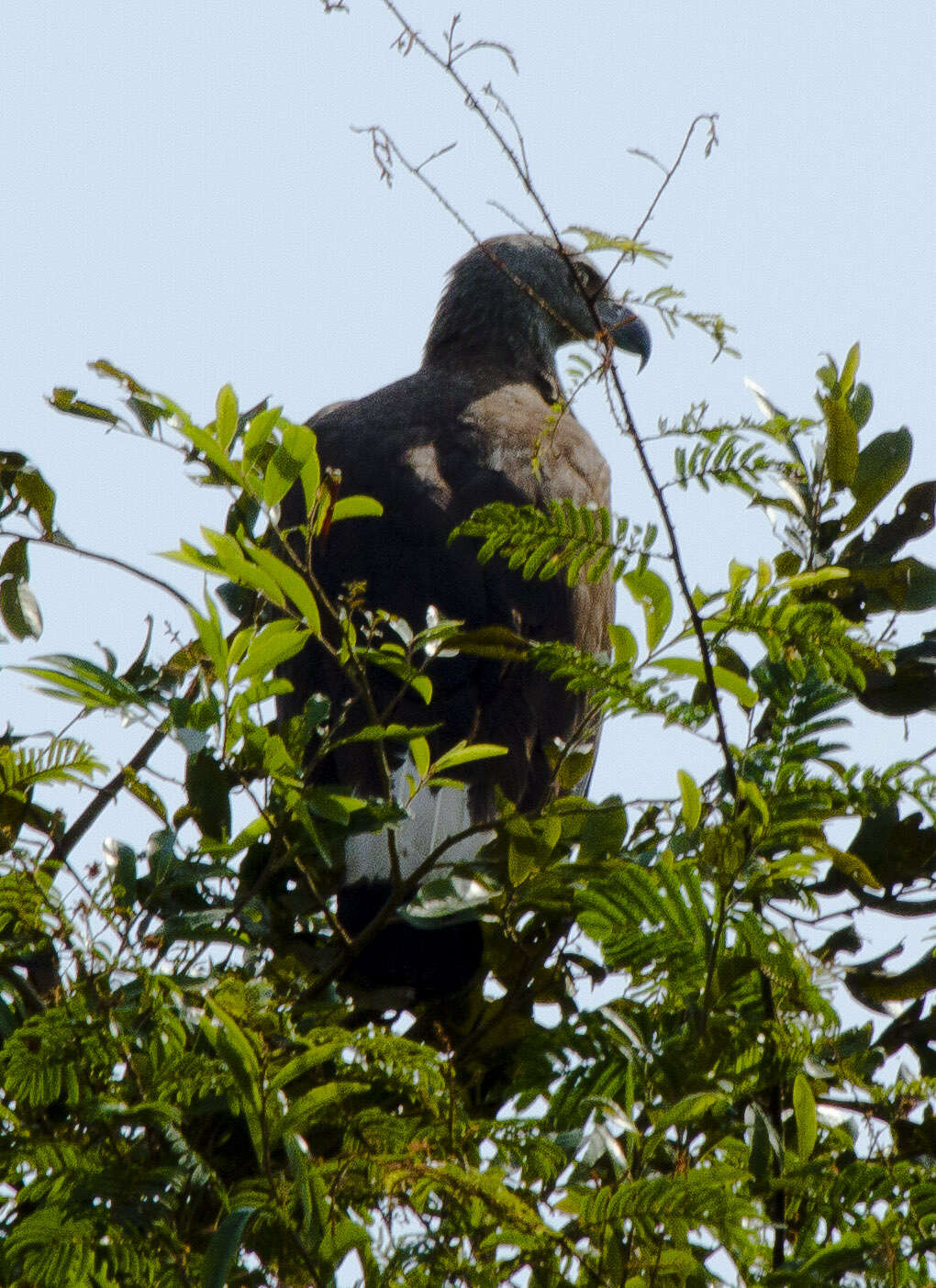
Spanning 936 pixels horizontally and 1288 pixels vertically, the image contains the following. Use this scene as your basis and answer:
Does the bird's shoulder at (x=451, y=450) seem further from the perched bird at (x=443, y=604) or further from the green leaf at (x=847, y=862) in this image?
the green leaf at (x=847, y=862)

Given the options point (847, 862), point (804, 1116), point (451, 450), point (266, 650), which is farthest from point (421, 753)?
point (451, 450)

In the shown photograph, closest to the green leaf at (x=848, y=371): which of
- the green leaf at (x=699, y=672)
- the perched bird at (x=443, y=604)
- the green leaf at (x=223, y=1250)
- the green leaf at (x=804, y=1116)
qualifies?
the perched bird at (x=443, y=604)

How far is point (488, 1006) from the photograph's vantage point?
2.39 meters

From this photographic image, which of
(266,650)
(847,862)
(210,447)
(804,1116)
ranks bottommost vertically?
(804,1116)

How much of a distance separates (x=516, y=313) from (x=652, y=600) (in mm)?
4053

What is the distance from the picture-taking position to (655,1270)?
4.68 ft

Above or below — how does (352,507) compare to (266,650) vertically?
above

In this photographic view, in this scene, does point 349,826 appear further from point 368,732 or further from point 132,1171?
point 132,1171

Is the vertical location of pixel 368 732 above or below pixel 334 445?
below

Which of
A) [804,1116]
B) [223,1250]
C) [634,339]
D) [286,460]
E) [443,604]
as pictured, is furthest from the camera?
[634,339]

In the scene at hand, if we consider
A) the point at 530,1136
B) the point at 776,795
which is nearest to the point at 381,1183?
the point at 530,1136

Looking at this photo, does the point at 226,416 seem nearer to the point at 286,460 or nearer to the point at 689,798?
the point at 286,460

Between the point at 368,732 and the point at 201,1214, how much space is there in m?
0.62

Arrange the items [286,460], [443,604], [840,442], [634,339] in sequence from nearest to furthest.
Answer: [286,460] → [840,442] → [443,604] → [634,339]
